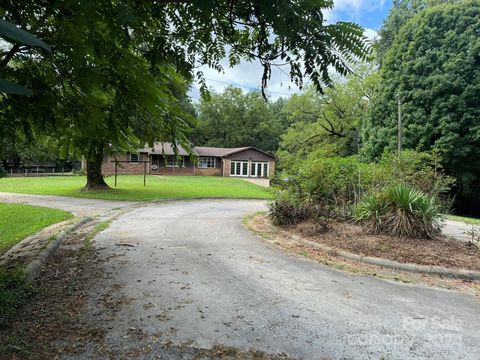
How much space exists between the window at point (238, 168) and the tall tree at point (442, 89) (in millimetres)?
25645

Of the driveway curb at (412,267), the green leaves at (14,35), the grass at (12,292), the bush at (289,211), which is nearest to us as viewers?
the green leaves at (14,35)

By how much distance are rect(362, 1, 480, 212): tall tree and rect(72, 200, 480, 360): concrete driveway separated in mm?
14956

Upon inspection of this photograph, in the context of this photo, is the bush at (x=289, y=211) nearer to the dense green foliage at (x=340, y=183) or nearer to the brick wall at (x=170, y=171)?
the dense green foliage at (x=340, y=183)

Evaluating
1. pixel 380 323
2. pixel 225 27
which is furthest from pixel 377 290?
pixel 225 27

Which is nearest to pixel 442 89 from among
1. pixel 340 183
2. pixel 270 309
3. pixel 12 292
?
pixel 340 183

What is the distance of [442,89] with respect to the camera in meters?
19.5

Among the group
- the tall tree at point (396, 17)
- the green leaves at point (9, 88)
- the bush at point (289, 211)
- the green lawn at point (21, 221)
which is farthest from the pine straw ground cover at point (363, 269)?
the tall tree at point (396, 17)

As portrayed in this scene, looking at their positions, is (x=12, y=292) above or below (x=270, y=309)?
above

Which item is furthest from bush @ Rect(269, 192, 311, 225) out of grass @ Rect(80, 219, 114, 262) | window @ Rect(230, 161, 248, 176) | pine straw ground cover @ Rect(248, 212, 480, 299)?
window @ Rect(230, 161, 248, 176)

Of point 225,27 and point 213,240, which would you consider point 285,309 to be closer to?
point 225,27

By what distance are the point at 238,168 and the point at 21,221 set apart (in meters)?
38.1

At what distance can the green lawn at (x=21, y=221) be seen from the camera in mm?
7444

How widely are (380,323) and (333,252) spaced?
315cm

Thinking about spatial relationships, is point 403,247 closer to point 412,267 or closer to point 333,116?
point 412,267
